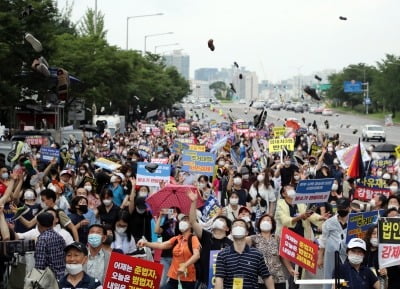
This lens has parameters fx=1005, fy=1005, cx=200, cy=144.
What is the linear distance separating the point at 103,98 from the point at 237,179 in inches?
1512

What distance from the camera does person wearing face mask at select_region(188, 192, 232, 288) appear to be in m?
9.76

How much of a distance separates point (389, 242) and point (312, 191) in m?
3.11

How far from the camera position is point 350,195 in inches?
682

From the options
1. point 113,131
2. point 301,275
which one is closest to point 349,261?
point 301,275

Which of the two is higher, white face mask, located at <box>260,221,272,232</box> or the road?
white face mask, located at <box>260,221,272,232</box>

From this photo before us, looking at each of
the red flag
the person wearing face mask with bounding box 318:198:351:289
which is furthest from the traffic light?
the person wearing face mask with bounding box 318:198:351:289

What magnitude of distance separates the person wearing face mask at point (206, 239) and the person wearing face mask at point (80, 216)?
2.21m

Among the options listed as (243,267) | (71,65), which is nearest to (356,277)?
(243,267)

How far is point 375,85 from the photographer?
99.9 m

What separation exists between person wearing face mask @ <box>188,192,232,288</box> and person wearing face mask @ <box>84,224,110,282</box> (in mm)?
938

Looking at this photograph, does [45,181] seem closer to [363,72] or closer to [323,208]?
[323,208]

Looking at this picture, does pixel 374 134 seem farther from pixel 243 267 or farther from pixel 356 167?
pixel 243 267

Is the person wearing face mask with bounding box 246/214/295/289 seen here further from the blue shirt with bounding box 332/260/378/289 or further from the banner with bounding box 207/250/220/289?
the blue shirt with bounding box 332/260/378/289

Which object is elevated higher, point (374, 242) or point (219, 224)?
point (219, 224)
